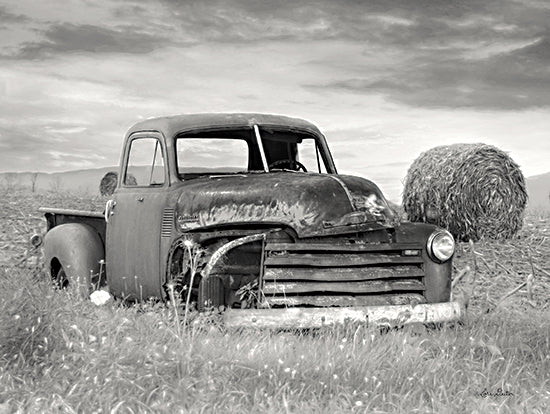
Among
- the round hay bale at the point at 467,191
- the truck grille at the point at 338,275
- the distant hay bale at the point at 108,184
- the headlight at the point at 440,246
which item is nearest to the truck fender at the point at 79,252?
the truck grille at the point at 338,275

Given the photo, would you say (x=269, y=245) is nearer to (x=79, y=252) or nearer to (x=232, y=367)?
(x=232, y=367)

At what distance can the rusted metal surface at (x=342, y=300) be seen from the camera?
16.9 ft

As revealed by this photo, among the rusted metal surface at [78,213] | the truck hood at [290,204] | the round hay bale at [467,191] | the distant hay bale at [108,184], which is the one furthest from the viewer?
the distant hay bale at [108,184]

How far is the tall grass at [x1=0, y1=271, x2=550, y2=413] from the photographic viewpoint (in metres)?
4.18

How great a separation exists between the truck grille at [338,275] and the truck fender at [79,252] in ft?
7.07

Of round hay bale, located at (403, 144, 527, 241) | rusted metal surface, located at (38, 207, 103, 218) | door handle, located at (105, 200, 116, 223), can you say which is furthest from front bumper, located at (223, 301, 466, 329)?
round hay bale, located at (403, 144, 527, 241)

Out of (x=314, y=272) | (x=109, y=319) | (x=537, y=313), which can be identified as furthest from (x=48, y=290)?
(x=537, y=313)

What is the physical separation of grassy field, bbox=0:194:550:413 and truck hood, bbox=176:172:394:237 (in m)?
0.67

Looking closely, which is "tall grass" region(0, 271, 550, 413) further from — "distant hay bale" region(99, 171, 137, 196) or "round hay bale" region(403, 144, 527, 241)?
"distant hay bale" region(99, 171, 137, 196)

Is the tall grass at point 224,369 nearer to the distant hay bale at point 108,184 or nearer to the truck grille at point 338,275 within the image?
the truck grille at point 338,275

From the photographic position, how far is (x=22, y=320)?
15.0 feet

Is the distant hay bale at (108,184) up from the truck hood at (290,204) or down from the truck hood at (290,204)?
down

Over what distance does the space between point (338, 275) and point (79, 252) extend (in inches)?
106

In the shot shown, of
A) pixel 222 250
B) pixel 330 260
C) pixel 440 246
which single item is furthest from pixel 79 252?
pixel 440 246
